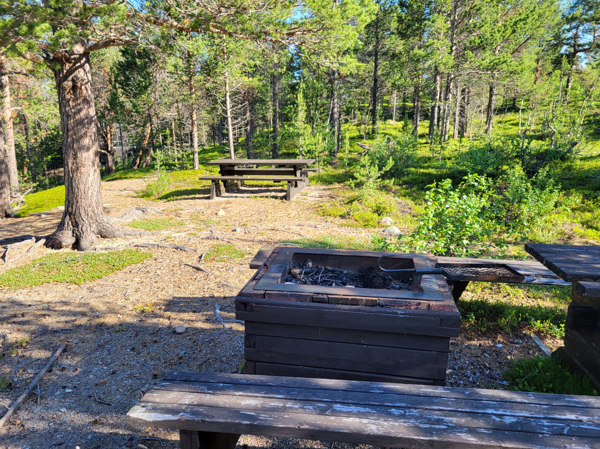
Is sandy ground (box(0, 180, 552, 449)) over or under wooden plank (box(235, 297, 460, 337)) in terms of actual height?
under

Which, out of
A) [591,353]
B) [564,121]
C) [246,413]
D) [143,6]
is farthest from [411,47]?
[246,413]

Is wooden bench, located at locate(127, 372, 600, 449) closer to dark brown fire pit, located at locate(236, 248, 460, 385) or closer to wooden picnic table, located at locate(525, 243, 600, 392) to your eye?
dark brown fire pit, located at locate(236, 248, 460, 385)

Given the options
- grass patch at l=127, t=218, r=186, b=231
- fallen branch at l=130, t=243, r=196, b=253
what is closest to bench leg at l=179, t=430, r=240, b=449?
fallen branch at l=130, t=243, r=196, b=253

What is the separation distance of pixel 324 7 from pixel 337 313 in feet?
18.3

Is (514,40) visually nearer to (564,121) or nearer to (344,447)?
(564,121)

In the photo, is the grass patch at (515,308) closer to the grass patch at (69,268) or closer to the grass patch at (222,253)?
the grass patch at (222,253)

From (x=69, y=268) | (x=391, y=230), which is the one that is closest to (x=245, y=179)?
(x=391, y=230)

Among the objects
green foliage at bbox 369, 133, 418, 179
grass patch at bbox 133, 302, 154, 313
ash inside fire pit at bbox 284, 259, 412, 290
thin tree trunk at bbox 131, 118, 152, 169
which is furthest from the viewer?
thin tree trunk at bbox 131, 118, 152, 169

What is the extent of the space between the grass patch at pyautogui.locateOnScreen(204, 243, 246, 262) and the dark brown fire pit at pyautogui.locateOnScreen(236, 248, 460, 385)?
12.2 feet

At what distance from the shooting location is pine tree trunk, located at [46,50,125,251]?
6.52 metres

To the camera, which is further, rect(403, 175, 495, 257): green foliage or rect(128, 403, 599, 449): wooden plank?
rect(403, 175, 495, 257): green foliage

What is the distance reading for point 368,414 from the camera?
1722 mm

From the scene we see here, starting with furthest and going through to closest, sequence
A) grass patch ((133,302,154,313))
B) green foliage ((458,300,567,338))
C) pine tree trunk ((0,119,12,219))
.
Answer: pine tree trunk ((0,119,12,219)) → grass patch ((133,302,154,313)) → green foliage ((458,300,567,338))

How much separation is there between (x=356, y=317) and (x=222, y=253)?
4540 mm
